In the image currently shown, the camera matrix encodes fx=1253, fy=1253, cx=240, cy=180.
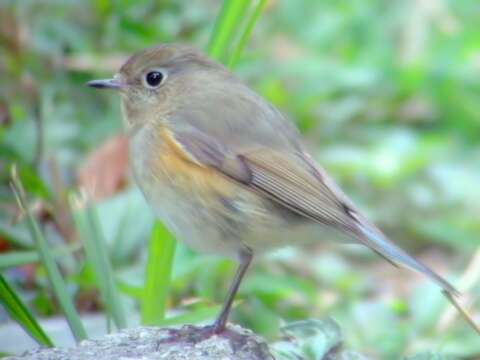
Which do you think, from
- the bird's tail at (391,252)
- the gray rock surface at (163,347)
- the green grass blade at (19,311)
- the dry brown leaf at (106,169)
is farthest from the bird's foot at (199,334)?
the dry brown leaf at (106,169)

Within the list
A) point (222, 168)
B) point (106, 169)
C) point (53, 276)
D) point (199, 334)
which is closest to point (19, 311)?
point (53, 276)

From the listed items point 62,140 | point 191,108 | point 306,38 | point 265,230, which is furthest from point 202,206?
point 306,38

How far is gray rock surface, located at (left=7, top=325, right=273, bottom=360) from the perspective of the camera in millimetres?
3021

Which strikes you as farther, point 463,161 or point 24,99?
point 463,161

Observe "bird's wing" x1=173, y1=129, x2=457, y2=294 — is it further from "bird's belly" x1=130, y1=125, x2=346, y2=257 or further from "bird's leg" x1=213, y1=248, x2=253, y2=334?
"bird's leg" x1=213, y1=248, x2=253, y2=334

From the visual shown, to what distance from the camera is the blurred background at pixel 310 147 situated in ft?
14.4

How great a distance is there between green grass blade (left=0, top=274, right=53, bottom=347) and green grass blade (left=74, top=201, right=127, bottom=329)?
26 centimetres

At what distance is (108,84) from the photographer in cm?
391

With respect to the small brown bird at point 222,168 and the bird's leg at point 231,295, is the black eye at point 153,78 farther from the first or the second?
the bird's leg at point 231,295

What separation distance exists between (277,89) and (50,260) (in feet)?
10.1

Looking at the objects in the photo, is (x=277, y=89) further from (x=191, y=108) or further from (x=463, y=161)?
(x=191, y=108)

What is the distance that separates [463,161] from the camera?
20.8ft

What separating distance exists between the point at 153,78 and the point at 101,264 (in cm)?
74

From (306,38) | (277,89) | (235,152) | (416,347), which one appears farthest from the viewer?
(306,38)
